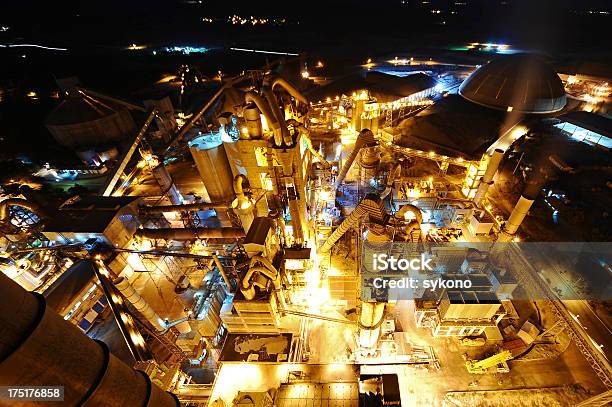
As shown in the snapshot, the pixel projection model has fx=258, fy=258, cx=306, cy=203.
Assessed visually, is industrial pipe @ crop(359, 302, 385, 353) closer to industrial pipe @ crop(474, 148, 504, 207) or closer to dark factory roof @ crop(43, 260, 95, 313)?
dark factory roof @ crop(43, 260, 95, 313)

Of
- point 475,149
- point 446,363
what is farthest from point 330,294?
point 475,149

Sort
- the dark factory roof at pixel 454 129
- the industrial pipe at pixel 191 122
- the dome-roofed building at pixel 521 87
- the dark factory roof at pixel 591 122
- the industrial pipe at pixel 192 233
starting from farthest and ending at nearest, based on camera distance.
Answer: the dome-roofed building at pixel 521 87 < the dark factory roof at pixel 454 129 < the industrial pipe at pixel 191 122 < the dark factory roof at pixel 591 122 < the industrial pipe at pixel 192 233

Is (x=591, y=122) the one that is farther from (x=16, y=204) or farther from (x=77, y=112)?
(x=77, y=112)

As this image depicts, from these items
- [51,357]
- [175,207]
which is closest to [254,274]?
[175,207]

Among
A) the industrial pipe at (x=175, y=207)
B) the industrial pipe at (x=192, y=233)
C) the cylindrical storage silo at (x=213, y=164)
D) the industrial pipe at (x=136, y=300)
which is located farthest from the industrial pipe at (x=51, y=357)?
the cylindrical storage silo at (x=213, y=164)

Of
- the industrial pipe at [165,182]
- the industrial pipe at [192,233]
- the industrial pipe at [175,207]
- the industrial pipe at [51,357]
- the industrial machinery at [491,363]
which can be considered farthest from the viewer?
the industrial pipe at [165,182]

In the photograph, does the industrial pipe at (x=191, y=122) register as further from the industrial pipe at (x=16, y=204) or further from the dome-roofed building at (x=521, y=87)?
the dome-roofed building at (x=521, y=87)
